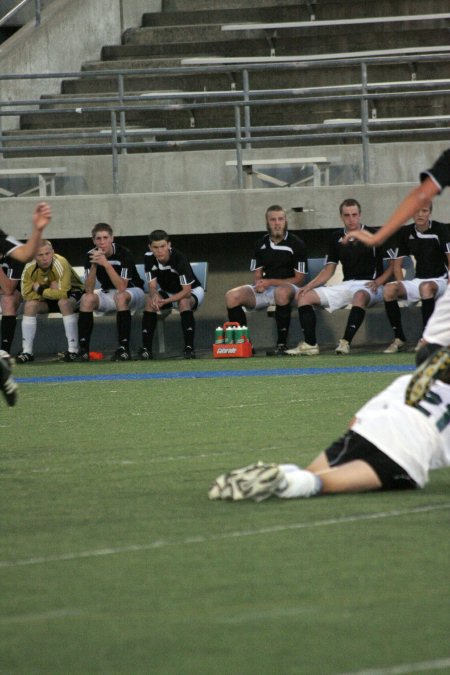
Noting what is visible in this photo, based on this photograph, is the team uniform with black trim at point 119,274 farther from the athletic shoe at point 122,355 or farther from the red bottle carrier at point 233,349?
the red bottle carrier at point 233,349

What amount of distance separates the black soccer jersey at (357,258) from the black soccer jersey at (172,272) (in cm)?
163

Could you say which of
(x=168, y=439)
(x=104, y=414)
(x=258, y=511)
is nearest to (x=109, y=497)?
(x=258, y=511)

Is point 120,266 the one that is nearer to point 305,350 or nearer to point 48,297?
point 48,297

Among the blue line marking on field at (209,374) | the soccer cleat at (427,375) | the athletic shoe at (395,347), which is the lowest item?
the athletic shoe at (395,347)

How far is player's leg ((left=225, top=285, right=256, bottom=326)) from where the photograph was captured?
1541 cm

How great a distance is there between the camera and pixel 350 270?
50.9 ft

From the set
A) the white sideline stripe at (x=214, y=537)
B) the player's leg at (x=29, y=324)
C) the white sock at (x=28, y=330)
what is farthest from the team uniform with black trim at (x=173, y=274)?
the white sideline stripe at (x=214, y=537)

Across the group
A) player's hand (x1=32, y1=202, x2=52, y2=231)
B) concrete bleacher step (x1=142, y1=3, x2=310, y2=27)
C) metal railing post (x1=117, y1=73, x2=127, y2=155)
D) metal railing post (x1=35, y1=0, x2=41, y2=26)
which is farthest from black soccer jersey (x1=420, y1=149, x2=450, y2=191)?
metal railing post (x1=35, y1=0, x2=41, y2=26)

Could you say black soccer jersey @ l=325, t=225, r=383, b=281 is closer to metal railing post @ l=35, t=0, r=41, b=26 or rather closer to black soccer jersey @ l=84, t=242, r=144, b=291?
black soccer jersey @ l=84, t=242, r=144, b=291

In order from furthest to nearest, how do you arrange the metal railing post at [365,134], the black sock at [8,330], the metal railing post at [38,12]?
Answer: the metal railing post at [38,12], the metal railing post at [365,134], the black sock at [8,330]

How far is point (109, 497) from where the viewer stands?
249 inches

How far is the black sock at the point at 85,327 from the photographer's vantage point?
15.5 m

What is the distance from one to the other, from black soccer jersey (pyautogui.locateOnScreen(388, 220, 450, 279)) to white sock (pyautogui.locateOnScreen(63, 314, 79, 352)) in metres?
3.88

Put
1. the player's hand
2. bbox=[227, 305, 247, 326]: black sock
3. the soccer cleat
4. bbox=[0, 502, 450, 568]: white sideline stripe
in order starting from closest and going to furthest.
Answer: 1. bbox=[0, 502, 450, 568]: white sideline stripe
2. the soccer cleat
3. the player's hand
4. bbox=[227, 305, 247, 326]: black sock
